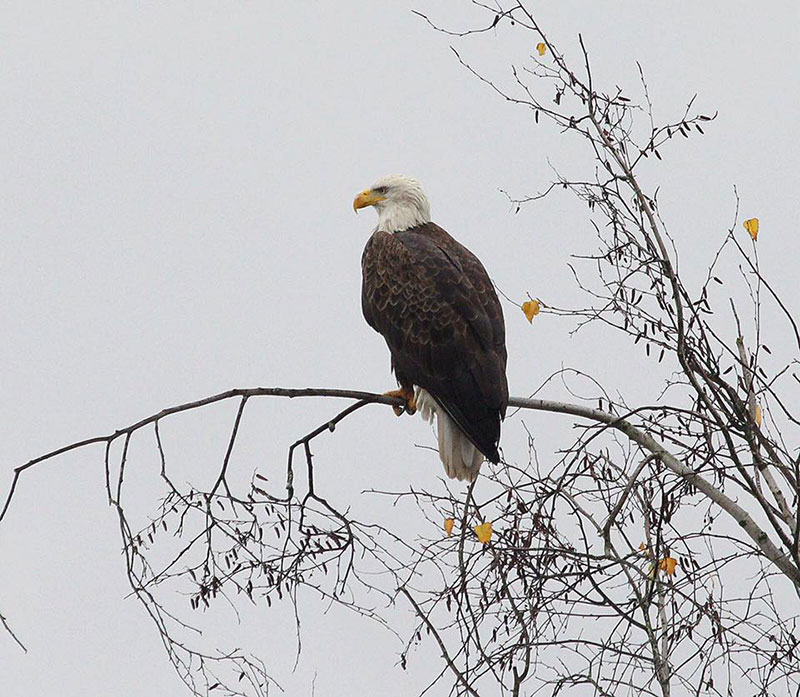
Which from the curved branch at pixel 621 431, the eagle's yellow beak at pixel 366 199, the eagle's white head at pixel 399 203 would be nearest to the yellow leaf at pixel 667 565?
the curved branch at pixel 621 431

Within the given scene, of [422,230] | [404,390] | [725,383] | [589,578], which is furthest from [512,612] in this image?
[422,230]

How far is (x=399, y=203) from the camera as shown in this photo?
276 inches

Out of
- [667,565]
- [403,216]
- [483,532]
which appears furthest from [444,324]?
[667,565]

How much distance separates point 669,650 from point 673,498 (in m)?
0.60

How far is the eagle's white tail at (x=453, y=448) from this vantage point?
6164 mm

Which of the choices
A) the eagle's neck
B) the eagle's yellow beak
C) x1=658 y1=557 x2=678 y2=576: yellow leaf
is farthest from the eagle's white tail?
x1=658 y1=557 x2=678 y2=576: yellow leaf

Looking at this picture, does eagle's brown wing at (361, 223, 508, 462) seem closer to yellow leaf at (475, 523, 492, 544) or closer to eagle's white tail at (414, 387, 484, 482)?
eagle's white tail at (414, 387, 484, 482)

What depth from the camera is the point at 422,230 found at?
6875mm

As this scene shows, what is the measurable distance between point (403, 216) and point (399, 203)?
0.09 metres

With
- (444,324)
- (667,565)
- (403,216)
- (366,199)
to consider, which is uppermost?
(366,199)

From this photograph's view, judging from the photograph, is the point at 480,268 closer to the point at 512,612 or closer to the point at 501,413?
the point at 501,413

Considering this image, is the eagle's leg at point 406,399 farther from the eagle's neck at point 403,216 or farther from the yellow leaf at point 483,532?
the yellow leaf at point 483,532

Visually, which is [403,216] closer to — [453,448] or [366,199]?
[366,199]

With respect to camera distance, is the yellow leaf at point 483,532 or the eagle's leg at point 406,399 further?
the eagle's leg at point 406,399
